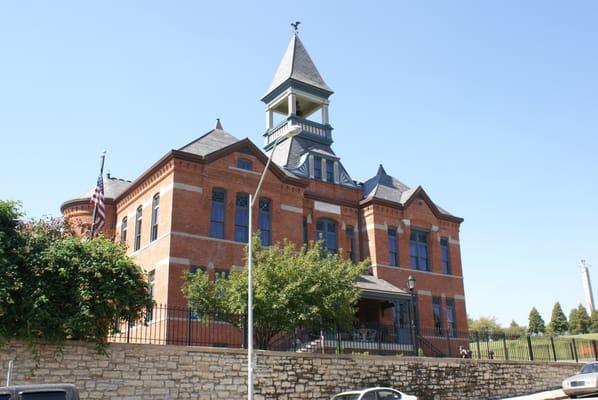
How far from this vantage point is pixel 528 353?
3066cm

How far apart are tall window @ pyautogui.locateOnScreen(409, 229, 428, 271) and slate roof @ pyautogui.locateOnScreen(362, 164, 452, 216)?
2.42m

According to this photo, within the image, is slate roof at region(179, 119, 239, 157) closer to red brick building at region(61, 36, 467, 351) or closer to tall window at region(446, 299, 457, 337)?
red brick building at region(61, 36, 467, 351)

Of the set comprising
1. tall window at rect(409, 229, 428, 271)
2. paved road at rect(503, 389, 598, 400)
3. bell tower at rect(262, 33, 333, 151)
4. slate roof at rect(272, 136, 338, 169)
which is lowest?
paved road at rect(503, 389, 598, 400)

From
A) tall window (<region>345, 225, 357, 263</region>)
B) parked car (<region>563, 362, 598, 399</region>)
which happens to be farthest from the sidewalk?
tall window (<region>345, 225, 357, 263</region>)

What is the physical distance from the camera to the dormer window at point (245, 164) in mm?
31859

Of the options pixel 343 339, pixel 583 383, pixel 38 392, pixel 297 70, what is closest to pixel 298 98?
pixel 297 70

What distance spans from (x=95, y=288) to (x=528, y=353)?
2226 centimetres

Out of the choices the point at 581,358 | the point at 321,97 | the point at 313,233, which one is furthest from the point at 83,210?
the point at 581,358

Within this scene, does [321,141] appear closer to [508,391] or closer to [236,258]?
[236,258]

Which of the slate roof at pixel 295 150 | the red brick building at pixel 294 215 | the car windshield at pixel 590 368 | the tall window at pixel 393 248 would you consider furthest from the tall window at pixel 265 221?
the car windshield at pixel 590 368

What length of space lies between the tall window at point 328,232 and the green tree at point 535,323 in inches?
2624

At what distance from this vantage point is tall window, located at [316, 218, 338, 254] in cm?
3648

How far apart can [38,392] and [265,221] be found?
22211 millimetres

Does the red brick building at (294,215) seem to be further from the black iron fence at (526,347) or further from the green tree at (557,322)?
the green tree at (557,322)
